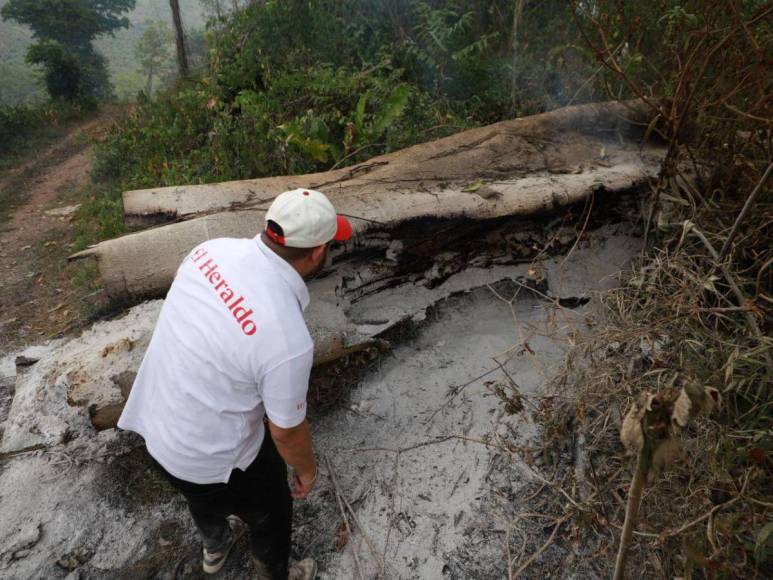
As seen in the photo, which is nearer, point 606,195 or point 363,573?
point 363,573

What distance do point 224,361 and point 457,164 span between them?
241 centimetres

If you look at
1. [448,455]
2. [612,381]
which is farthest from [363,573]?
[612,381]

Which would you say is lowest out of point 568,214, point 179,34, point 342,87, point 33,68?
point 568,214

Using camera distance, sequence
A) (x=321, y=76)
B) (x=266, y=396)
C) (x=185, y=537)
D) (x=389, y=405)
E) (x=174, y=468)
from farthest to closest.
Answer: (x=321, y=76)
(x=389, y=405)
(x=185, y=537)
(x=174, y=468)
(x=266, y=396)

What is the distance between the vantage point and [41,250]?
203 inches

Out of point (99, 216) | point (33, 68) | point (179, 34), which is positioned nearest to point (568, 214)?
→ point (99, 216)

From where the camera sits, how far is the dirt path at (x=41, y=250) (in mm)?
3771

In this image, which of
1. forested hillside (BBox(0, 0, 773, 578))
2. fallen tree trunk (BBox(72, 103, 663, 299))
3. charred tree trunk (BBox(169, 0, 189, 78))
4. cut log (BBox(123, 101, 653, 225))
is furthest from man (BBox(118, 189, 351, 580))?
charred tree trunk (BBox(169, 0, 189, 78))

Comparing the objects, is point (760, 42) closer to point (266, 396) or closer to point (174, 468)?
point (266, 396)

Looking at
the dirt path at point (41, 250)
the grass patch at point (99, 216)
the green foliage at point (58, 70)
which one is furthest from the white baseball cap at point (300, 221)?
the green foliage at point (58, 70)

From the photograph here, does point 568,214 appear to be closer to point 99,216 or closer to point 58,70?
point 99,216

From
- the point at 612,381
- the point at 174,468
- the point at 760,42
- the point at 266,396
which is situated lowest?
the point at 612,381

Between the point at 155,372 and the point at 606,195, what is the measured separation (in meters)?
2.73

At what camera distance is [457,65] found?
573 centimetres
